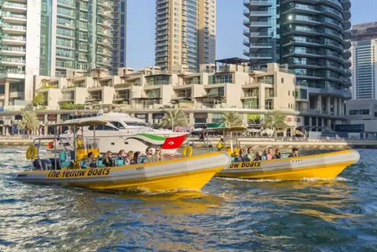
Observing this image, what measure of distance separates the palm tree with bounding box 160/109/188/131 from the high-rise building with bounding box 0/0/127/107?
4046cm

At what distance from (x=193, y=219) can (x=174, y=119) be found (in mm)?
67923

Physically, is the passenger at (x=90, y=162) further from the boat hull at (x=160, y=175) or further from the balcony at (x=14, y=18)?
the balcony at (x=14, y=18)

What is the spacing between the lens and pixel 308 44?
113m

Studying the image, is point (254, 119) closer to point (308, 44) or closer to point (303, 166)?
point (308, 44)

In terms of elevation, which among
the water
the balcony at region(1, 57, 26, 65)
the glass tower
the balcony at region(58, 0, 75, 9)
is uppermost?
the balcony at region(58, 0, 75, 9)

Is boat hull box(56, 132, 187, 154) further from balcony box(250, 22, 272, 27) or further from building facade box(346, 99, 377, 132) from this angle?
building facade box(346, 99, 377, 132)

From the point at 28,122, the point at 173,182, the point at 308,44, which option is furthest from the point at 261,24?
the point at 173,182

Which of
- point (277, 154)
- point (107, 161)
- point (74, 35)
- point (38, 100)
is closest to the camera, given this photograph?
point (107, 161)

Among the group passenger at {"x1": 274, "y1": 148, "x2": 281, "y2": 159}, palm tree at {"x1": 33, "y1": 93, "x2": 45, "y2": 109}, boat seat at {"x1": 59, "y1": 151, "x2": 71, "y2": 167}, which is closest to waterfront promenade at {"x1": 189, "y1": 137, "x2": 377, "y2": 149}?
palm tree at {"x1": 33, "y1": 93, "x2": 45, "y2": 109}

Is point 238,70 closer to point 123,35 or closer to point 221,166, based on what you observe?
point 221,166

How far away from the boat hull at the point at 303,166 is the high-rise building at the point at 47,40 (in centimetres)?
9136

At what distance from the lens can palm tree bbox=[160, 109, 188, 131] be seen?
81312mm

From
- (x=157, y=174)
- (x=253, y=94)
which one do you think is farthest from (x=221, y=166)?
(x=253, y=94)

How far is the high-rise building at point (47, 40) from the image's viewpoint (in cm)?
10462
